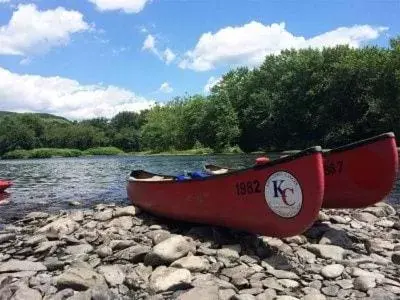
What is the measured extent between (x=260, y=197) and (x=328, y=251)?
1.61 m

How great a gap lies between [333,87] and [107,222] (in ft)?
177

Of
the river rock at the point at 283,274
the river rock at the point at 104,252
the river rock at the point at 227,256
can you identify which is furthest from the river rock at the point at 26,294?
the river rock at the point at 283,274

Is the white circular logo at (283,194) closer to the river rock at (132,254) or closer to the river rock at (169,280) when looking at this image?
the river rock at (169,280)

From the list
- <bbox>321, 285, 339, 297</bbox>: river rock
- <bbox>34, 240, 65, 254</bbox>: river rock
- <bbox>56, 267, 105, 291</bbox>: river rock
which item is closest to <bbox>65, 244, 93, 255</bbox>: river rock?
<bbox>34, 240, 65, 254</bbox>: river rock

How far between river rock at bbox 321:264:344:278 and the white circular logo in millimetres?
1185

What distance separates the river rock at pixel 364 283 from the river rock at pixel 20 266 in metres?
5.38

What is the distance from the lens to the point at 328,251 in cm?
895

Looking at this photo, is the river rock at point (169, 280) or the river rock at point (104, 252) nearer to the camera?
the river rock at point (169, 280)

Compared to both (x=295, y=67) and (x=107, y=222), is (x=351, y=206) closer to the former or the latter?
(x=107, y=222)

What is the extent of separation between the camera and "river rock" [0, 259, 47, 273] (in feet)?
28.3

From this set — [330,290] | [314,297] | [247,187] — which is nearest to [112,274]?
[247,187]

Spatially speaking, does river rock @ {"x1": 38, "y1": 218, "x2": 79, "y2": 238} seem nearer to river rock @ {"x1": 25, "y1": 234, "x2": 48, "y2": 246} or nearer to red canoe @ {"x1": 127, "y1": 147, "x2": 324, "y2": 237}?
river rock @ {"x1": 25, "y1": 234, "x2": 48, "y2": 246}

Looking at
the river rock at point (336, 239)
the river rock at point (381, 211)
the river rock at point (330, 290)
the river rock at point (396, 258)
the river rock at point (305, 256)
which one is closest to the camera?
the river rock at point (330, 290)

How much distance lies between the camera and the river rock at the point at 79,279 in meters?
7.49
